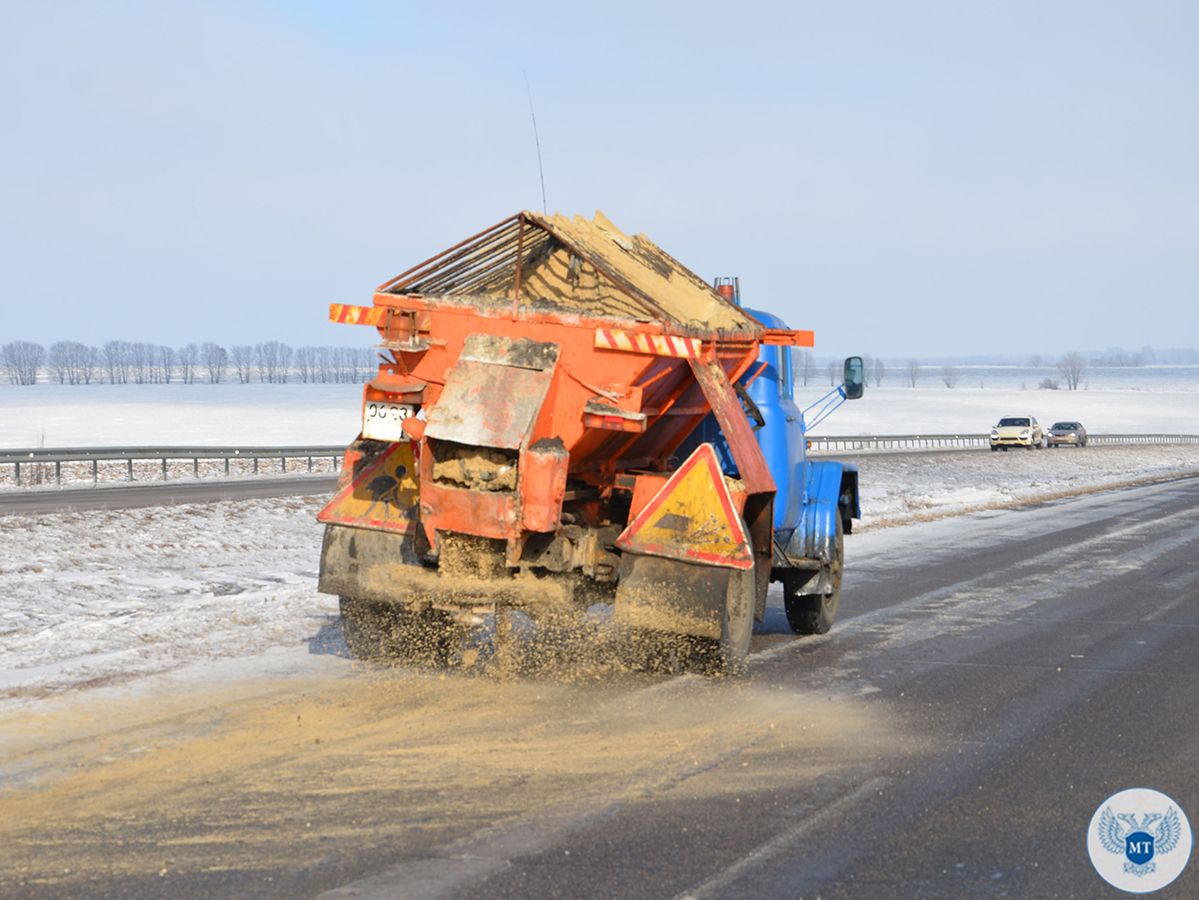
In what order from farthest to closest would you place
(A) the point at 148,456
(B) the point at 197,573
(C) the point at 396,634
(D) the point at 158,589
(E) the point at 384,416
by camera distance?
(A) the point at 148,456 < (B) the point at 197,573 < (D) the point at 158,589 < (C) the point at 396,634 < (E) the point at 384,416

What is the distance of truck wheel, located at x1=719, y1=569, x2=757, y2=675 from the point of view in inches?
348

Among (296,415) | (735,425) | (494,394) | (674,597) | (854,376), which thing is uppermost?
(854,376)

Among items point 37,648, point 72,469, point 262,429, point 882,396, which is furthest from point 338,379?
point 37,648

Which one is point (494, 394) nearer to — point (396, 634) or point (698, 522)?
point (698, 522)

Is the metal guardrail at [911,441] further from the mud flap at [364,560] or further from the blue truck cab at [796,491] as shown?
the mud flap at [364,560]

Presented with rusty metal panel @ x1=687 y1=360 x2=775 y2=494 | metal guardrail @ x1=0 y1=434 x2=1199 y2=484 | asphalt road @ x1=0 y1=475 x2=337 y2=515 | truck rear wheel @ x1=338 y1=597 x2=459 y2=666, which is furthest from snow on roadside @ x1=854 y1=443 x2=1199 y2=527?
truck rear wheel @ x1=338 y1=597 x2=459 y2=666

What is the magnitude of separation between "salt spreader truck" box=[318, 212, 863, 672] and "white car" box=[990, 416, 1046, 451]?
50539mm

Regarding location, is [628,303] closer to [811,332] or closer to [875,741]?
[811,332]

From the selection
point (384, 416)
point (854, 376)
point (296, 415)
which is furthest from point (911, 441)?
point (384, 416)

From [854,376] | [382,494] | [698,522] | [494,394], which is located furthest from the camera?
[854,376]

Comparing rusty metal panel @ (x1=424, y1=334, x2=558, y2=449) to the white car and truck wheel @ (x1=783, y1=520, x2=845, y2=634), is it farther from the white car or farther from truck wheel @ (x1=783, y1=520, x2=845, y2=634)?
the white car

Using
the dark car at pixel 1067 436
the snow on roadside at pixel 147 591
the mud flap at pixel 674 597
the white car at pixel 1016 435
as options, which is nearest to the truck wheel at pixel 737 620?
the mud flap at pixel 674 597

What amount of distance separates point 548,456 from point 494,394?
A: 0.48 meters

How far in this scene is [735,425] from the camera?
9008 mm
